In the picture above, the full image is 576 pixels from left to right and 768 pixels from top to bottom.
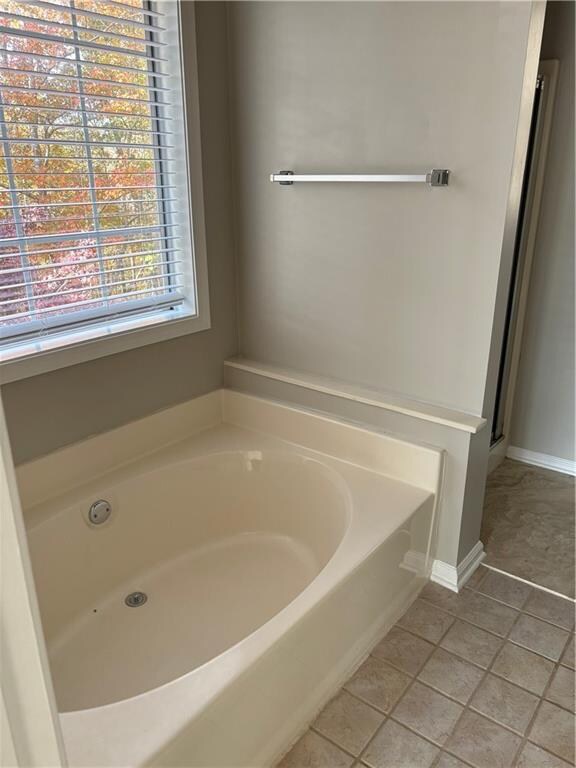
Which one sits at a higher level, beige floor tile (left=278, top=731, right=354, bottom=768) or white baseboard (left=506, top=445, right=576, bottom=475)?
white baseboard (left=506, top=445, right=576, bottom=475)

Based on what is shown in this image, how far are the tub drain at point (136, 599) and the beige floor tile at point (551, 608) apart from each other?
1287mm

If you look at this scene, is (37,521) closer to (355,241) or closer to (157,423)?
(157,423)

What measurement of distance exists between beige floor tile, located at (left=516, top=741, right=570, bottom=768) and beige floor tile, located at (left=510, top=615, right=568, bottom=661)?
0.34m

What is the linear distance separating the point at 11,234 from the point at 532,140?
209 centimetres

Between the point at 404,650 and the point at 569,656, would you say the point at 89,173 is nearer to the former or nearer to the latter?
the point at 404,650

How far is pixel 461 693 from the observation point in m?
1.64

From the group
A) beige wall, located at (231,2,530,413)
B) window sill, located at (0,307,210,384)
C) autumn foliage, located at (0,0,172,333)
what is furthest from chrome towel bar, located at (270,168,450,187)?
window sill, located at (0,307,210,384)

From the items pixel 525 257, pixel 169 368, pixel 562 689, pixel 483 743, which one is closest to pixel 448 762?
pixel 483 743

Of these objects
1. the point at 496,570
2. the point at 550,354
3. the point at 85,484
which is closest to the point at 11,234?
the point at 85,484

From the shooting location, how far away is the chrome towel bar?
1769 millimetres

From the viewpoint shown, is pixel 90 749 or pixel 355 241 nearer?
pixel 90 749

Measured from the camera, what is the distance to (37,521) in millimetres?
1790

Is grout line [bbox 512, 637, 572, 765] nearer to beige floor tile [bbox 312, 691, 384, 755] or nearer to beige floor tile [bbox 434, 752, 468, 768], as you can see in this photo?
beige floor tile [bbox 434, 752, 468, 768]

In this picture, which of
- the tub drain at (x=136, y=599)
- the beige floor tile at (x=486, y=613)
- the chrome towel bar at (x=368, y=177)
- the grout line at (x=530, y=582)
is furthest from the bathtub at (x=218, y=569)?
the chrome towel bar at (x=368, y=177)
